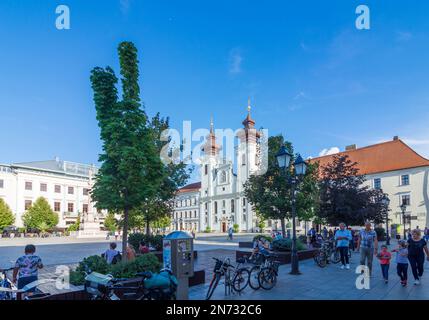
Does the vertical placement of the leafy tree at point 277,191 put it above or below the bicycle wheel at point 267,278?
above

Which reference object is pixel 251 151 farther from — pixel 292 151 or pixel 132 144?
pixel 132 144

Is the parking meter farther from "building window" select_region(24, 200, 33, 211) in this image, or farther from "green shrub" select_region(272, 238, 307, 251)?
"building window" select_region(24, 200, 33, 211)

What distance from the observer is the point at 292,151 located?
24.7m

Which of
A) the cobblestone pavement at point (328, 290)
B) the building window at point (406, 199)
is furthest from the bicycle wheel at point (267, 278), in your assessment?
the building window at point (406, 199)

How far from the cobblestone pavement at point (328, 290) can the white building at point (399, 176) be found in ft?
120

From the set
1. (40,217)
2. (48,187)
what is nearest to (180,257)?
(40,217)

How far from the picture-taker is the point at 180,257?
856 cm

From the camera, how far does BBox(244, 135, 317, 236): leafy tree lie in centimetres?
2331

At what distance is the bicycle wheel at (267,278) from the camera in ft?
33.2

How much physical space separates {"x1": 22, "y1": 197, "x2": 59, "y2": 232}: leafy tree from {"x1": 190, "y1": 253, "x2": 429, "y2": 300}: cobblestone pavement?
6092cm

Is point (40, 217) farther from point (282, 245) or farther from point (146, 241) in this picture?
point (282, 245)

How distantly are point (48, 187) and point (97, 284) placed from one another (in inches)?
2931

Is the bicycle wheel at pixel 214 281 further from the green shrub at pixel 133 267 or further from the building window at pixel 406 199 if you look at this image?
the building window at pixel 406 199
